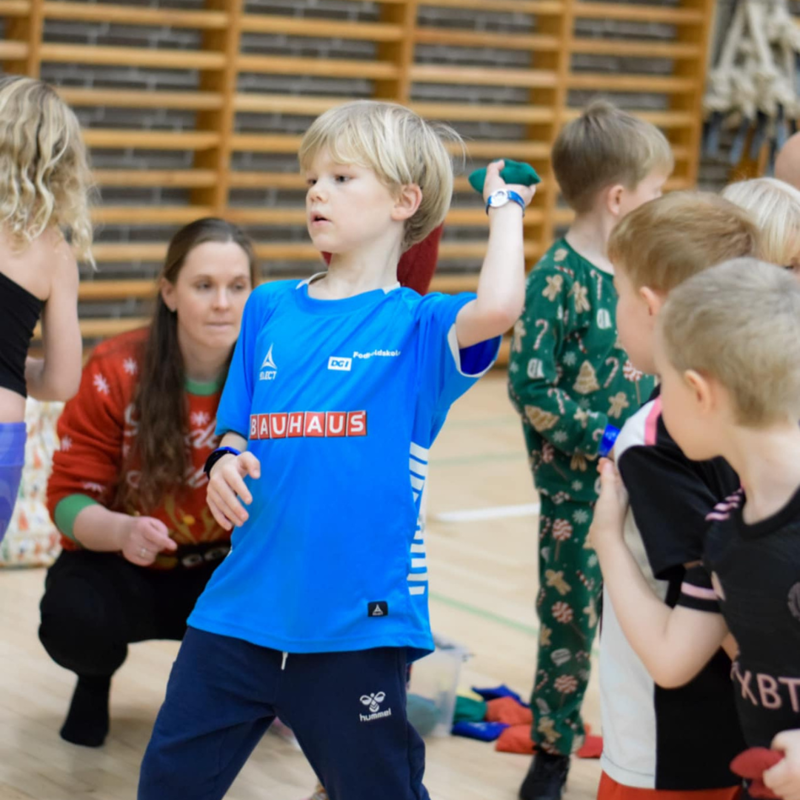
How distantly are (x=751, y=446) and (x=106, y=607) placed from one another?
1613 millimetres

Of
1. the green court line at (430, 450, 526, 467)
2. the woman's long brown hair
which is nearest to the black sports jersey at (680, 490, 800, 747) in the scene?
the woman's long brown hair

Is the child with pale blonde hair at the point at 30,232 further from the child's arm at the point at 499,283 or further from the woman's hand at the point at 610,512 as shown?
the woman's hand at the point at 610,512

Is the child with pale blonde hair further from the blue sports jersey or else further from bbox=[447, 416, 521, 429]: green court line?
bbox=[447, 416, 521, 429]: green court line

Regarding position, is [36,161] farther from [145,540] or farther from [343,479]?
[343,479]

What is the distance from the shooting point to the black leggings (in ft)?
8.44

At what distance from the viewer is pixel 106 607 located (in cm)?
259

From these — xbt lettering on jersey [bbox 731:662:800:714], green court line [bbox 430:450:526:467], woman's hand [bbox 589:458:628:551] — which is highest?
woman's hand [bbox 589:458:628:551]

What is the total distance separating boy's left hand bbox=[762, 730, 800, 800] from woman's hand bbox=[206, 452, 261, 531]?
2.31 ft

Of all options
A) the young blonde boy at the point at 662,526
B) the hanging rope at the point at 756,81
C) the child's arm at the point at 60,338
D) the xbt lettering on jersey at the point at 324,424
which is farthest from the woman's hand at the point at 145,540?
the hanging rope at the point at 756,81

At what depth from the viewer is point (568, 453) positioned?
246cm

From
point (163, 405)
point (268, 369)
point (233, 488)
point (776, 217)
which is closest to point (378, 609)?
point (233, 488)

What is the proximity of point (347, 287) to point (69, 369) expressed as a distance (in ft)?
2.46

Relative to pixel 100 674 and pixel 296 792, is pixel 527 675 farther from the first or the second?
pixel 100 674

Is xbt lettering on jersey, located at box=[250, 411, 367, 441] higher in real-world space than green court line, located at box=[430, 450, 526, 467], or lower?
higher
